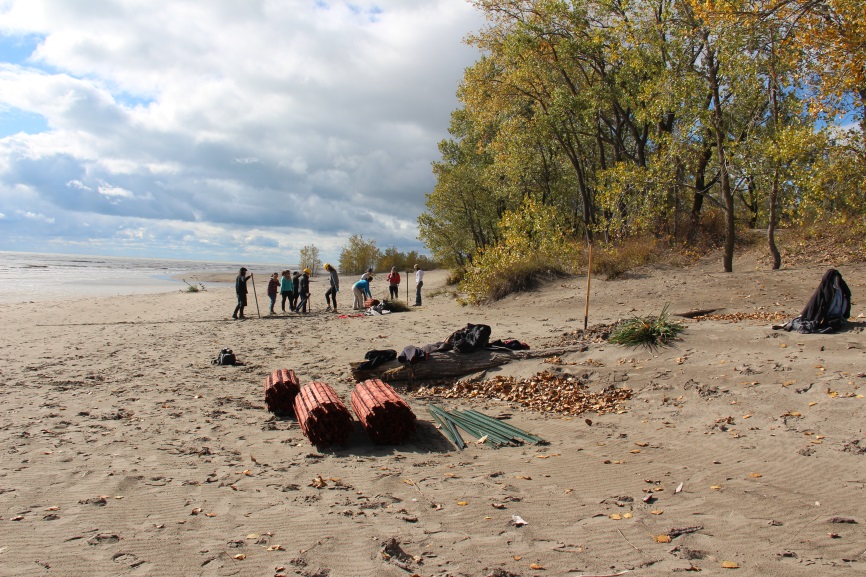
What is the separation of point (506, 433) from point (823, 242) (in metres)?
19.0

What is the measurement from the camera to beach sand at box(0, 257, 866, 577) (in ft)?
13.0

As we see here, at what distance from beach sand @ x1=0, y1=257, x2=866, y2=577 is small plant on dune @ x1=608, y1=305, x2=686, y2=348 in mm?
236

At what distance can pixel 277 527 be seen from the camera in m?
4.46

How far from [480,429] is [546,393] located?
7.13 ft

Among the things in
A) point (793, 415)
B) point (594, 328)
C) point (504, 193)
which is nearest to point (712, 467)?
point (793, 415)

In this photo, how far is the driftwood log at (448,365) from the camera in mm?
10180

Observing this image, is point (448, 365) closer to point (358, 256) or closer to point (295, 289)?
point (295, 289)

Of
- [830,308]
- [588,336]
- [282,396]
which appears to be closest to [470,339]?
[588,336]

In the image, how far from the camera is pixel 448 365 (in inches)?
404

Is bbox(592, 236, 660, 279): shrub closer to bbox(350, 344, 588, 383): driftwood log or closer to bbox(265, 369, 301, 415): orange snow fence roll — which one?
bbox(350, 344, 588, 383): driftwood log

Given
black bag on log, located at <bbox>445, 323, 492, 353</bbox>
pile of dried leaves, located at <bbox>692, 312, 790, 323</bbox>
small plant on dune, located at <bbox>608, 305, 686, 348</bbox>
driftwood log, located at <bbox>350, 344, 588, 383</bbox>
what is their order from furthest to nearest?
pile of dried leaves, located at <bbox>692, 312, 790, 323</bbox> → black bag on log, located at <bbox>445, 323, 492, 353</bbox> → driftwood log, located at <bbox>350, 344, 588, 383</bbox> → small plant on dune, located at <bbox>608, 305, 686, 348</bbox>

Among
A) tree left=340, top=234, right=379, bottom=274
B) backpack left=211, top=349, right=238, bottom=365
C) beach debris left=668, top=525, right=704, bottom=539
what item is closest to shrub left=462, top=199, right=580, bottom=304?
backpack left=211, top=349, right=238, bottom=365

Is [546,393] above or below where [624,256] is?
below

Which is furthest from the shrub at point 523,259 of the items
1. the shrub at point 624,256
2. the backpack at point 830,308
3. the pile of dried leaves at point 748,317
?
the backpack at point 830,308
